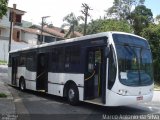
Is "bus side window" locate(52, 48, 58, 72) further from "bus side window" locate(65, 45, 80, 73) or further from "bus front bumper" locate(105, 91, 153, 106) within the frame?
"bus front bumper" locate(105, 91, 153, 106)

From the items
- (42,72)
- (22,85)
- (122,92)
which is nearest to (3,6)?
(42,72)

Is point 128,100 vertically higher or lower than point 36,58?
lower

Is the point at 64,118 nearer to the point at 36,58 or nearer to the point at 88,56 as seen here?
the point at 88,56

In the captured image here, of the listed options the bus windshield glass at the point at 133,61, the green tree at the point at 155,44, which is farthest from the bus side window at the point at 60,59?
the green tree at the point at 155,44

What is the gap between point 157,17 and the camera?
46.2m

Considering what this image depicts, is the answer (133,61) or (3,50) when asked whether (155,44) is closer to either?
(133,61)

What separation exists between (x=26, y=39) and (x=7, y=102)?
6031 centimetres

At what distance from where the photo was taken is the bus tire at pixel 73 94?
15.0m

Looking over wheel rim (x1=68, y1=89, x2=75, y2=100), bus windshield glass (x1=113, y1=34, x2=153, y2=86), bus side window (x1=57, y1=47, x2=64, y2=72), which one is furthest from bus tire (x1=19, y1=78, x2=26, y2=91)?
bus windshield glass (x1=113, y1=34, x2=153, y2=86)

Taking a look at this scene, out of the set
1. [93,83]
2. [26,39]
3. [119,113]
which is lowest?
[119,113]

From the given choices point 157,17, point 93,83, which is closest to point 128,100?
point 93,83

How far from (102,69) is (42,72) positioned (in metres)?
6.59

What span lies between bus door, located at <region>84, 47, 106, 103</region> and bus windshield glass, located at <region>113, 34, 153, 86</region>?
2.54 feet

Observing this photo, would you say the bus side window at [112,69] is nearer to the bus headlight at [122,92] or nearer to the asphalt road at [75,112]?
the bus headlight at [122,92]
